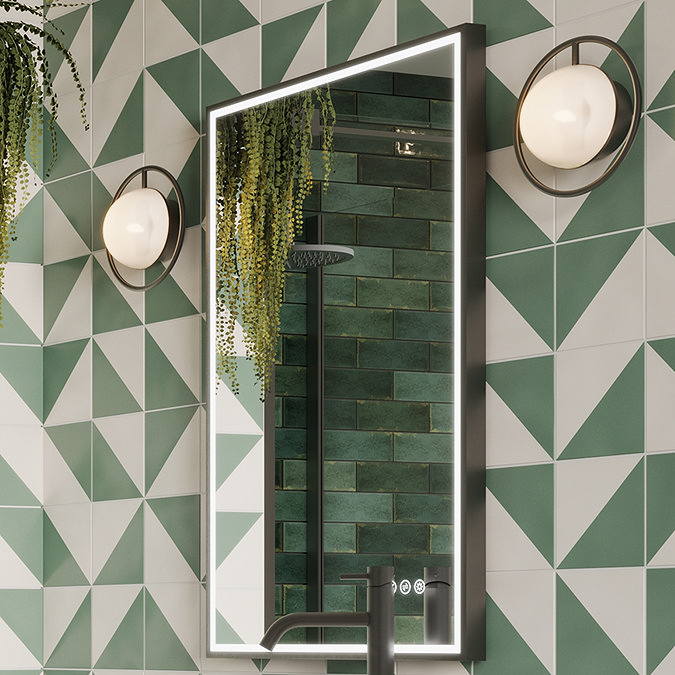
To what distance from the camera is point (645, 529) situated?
168 centimetres

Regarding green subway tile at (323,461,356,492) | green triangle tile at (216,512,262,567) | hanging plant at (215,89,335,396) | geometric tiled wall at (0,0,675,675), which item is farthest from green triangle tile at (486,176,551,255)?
green triangle tile at (216,512,262,567)

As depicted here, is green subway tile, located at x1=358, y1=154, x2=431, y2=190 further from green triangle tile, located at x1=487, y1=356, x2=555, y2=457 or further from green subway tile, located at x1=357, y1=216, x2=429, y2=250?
green triangle tile, located at x1=487, y1=356, x2=555, y2=457

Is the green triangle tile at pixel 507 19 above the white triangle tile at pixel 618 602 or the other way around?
above

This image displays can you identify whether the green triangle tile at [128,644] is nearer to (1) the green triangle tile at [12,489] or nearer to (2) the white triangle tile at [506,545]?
(1) the green triangle tile at [12,489]

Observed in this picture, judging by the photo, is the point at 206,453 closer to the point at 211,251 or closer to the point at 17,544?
the point at 211,251

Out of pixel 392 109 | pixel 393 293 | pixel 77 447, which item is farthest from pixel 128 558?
pixel 392 109

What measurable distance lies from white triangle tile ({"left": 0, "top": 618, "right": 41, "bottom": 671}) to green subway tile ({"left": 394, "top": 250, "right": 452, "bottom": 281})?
4.30ft

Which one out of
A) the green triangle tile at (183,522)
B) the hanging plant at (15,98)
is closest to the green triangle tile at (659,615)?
the green triangle tile at (183,522)

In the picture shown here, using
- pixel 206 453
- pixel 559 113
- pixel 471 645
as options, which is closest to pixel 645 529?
pixel 471 645

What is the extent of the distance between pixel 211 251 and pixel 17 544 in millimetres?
872

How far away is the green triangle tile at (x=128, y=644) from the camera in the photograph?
2438 mm

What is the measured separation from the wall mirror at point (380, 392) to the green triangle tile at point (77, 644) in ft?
1.42

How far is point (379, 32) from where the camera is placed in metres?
2.13

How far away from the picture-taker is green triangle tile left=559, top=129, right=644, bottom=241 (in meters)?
1.73
